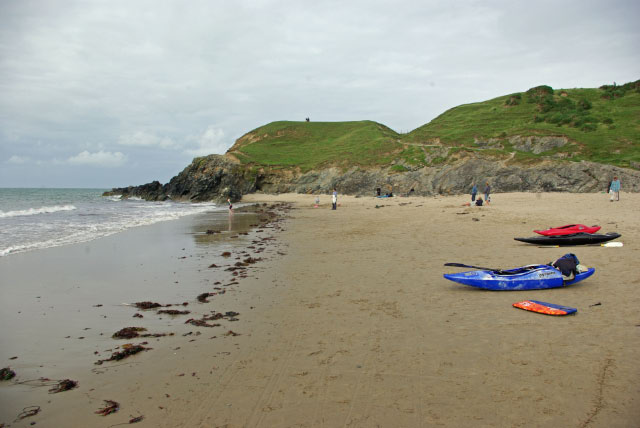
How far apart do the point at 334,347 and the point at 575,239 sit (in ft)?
33.9

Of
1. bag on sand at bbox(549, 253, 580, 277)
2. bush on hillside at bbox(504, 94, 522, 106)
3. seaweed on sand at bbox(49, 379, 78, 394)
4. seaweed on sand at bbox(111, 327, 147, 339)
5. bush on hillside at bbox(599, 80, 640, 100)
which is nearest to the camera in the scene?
seaweed on sand at bbox(49, 379, 78, 394)

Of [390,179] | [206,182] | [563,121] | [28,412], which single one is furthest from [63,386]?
[563,121]

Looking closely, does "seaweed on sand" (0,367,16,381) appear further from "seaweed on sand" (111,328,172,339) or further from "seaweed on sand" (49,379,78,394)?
"seaweed on sand" (111,328,172,339)

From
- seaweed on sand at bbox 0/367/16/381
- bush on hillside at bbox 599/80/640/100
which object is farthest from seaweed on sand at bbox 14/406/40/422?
bush on hillside at bbox 599/80/640/100

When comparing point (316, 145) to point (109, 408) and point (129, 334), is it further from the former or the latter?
point (109, 408)

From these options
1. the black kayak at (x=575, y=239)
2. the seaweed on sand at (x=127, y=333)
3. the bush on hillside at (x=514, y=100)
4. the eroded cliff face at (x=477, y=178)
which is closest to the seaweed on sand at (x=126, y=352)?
the seaweed on sand at (x=127, y=333)

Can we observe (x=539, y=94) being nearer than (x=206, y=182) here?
No

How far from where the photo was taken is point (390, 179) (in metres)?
47.4

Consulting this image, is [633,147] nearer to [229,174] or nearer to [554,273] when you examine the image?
[554,273]

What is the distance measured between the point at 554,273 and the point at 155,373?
791 centimetres

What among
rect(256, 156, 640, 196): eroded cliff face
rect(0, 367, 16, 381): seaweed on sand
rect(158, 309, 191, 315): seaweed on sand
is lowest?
rect(0, 367, 16, 381): seaweed on sand

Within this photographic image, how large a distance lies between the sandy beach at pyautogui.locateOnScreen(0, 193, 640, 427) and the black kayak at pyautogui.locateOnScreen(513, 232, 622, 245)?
1.69 ft

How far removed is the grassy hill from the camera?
42.7 metres

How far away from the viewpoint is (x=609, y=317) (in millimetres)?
6121
